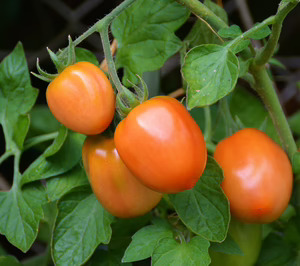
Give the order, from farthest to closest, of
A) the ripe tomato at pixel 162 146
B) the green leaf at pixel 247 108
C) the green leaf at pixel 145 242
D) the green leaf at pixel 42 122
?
the green leaf at pixel 42 122
the green leaf at pixel 247 108
the green leaf at pixel 145 242
the ripe tomato at pixel 162 146

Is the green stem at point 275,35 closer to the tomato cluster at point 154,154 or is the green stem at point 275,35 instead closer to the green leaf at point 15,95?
the tomato cluster at point 154,154

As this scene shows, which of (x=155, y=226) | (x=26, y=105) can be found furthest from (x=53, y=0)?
(x=155, y=226)

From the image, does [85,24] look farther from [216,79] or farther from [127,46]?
[216,79]

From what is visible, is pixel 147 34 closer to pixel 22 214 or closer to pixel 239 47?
pixel 239 47

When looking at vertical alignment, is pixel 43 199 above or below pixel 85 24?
Answer: above

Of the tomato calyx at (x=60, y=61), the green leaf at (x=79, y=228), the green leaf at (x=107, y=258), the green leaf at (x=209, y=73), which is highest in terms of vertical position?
the tomato calyx at (x=60, y=61)

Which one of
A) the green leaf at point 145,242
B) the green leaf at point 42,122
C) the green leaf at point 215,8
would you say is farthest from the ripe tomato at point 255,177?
the green leaf at point 42,122

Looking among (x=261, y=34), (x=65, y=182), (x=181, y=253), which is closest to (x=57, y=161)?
(x=65, y=182)
